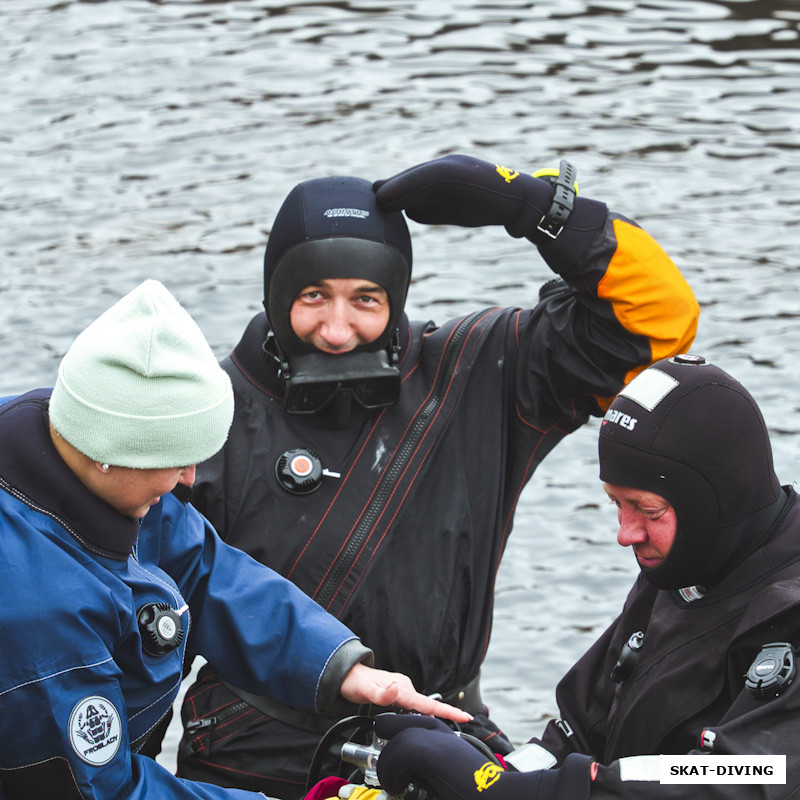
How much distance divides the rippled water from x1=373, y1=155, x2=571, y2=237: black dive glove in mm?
2575

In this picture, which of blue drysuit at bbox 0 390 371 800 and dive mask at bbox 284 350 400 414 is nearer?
blue drysuit at bbox 0 390 371 800

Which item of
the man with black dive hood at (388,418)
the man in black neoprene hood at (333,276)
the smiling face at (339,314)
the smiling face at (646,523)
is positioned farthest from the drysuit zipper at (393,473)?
the smiling face at (646,523)

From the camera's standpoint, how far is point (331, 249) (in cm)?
411

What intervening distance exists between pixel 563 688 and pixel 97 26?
1124 centimetres

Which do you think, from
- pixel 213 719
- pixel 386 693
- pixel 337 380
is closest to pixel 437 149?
pixel 337 380

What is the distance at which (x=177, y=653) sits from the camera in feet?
10.6

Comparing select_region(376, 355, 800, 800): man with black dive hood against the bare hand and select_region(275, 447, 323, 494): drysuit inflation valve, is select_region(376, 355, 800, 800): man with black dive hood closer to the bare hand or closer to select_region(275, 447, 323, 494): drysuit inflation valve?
the bare hand

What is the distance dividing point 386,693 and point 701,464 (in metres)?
0.95

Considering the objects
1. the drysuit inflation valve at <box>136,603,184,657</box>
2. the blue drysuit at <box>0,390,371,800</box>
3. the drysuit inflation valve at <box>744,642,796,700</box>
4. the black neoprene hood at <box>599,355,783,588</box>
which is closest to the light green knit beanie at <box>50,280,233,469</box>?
the blue drysuit at <box>0,390,371,800</box>

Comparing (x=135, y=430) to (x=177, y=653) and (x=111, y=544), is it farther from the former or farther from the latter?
(x=177, y=653)

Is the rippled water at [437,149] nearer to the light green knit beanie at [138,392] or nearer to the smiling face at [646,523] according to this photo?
the smiling face at [646,523]

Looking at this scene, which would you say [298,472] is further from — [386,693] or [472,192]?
[472,192]

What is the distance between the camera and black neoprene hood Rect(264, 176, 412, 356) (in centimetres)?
411

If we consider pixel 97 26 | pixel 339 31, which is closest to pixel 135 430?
pixel 339 31
